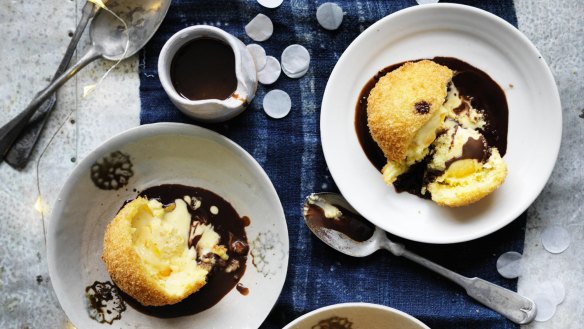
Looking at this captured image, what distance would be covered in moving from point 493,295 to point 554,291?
0.55 feet

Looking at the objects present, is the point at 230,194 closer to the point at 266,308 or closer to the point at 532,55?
the point at 266,308

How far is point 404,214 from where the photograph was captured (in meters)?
1.46

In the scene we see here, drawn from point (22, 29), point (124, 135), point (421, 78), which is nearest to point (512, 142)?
point (421, 78)

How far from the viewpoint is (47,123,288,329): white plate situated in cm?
142

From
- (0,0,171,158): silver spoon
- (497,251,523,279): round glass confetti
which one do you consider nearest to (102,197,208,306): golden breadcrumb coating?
(0,0,171,158): silver spoon

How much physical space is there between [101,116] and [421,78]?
0.80 metres

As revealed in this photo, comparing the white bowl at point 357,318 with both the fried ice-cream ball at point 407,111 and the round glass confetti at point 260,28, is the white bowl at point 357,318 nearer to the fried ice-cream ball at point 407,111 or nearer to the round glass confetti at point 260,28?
the fried ice-cream ball at point 407,111

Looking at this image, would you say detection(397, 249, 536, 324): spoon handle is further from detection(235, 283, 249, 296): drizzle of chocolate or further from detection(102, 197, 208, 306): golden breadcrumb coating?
detection(102, 197, 208, 306): golden breadcrumb coating

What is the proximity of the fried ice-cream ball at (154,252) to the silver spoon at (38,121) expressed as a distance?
0.30 meters

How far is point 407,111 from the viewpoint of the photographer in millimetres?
1348

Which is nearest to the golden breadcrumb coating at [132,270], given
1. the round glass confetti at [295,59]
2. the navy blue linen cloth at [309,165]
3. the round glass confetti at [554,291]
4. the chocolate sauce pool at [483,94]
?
the navy blue linen cloth at [309,165]

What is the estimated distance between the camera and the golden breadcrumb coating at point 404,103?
1347 mm

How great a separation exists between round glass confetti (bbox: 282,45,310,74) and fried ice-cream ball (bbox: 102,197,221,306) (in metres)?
0.43

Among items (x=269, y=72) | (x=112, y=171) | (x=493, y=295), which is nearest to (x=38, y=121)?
(x=112, y=171)
